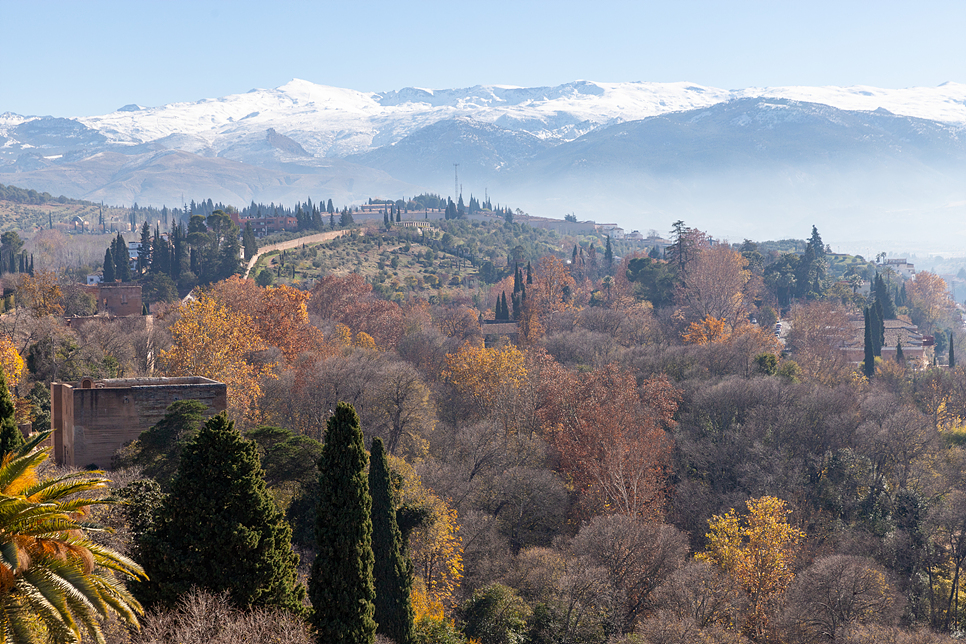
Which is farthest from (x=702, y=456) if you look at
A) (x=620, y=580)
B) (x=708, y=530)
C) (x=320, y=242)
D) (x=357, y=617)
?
(x=320, y=242)

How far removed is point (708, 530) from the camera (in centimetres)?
3775

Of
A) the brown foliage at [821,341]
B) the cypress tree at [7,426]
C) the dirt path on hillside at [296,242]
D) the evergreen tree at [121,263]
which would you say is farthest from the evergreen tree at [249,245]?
the cypress tree at [7,426]

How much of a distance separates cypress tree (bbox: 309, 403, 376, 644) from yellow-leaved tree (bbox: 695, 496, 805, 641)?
15581mm

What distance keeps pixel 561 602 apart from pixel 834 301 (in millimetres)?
70316

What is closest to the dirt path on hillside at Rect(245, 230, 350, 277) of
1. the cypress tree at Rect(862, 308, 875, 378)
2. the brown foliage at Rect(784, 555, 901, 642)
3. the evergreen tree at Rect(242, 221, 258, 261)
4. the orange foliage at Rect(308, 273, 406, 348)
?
the evergreen tree at Rect(242, 221, 258, 261)

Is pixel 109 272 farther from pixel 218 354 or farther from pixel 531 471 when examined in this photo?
pixel 531 471

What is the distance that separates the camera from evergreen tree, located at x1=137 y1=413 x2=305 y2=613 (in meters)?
16.5

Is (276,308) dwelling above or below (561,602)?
above

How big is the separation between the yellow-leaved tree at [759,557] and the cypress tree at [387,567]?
39.7 ft

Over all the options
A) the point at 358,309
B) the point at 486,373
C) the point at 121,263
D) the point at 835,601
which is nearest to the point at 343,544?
the point at 835,601

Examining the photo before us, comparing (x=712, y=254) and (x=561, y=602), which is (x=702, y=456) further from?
(x=712, y=254)

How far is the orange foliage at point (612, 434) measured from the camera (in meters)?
36.6

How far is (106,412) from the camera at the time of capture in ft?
93.1

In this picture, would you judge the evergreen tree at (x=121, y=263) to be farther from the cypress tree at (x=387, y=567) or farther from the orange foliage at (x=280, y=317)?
the cypress tree at (x=387, y=567)
